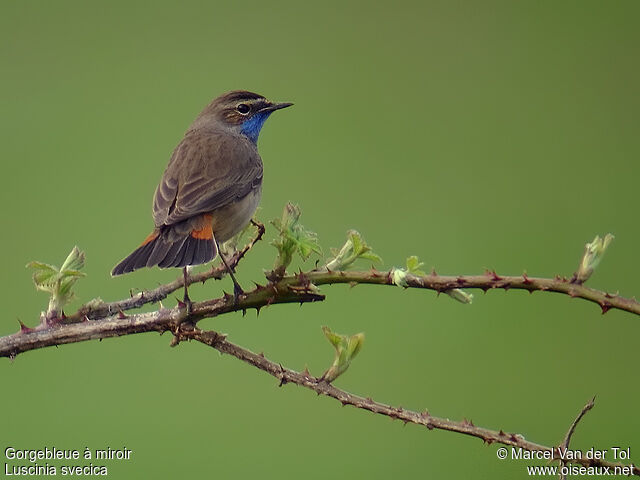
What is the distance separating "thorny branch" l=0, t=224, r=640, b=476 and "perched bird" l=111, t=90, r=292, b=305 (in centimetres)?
59

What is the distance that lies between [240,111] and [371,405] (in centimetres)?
318

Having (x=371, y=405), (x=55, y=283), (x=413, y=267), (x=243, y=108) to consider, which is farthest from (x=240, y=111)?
(x=371, y=405)

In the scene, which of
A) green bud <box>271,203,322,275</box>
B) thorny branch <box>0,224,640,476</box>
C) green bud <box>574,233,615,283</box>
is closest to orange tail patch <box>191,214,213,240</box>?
thorny branch <box>0,224,640,476</box>

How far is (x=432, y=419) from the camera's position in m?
2.52

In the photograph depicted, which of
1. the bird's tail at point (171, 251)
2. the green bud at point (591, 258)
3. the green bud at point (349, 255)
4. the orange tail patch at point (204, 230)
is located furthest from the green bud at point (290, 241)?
the orange tail patch at point (204, 230)

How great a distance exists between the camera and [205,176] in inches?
187

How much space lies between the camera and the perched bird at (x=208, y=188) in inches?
157

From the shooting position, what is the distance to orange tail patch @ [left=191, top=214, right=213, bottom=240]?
164 inches

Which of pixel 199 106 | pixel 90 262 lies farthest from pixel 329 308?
pixel 199 106

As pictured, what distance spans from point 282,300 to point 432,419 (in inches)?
22.4

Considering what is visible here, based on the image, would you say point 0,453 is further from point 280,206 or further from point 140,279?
point 280,206

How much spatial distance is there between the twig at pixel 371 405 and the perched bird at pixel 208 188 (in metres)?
0.67

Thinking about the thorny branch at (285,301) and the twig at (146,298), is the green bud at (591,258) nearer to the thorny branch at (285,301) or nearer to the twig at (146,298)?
the thorny branch at (285,301)

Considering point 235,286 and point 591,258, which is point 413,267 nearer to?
point 591,258
